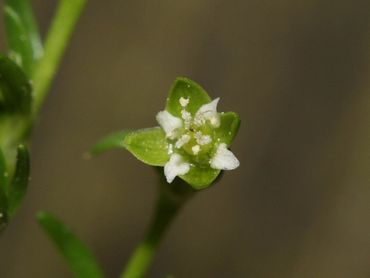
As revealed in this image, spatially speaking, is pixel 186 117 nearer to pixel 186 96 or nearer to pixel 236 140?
pixel 186 96

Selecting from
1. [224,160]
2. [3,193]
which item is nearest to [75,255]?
[3,193]

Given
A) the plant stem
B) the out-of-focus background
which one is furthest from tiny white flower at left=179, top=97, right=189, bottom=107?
the out-of-focus background

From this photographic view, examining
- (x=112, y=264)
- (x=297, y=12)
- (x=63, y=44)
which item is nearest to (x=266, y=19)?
(x=297, y=12)

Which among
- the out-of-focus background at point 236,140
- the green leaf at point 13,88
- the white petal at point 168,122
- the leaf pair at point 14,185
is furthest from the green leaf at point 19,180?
the out-of-focus background at point 236,140

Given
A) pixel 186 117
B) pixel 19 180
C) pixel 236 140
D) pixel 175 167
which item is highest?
pixel 236 140

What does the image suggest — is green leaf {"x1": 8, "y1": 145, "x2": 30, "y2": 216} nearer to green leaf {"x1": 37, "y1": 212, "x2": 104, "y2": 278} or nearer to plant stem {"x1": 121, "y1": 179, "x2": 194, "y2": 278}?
green leaf {"x1": 37, "y1": 212, "x2": 104, "y2": 278}

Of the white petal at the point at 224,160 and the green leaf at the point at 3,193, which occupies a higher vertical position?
the white petal at the point at 224,160

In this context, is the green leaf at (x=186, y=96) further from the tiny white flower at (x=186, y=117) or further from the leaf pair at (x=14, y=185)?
the leaf pair at (x=14, y=185)

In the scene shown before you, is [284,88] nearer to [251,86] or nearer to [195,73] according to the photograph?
[251,86]
